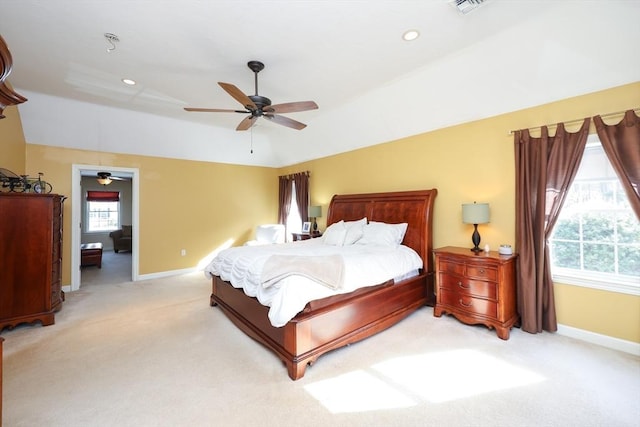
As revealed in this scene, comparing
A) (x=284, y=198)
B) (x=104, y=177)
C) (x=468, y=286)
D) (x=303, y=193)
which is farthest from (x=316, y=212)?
(x=104, y=177)

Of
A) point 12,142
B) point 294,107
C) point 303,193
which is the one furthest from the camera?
point 303,193

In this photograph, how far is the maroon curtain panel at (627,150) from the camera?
2.41 meters

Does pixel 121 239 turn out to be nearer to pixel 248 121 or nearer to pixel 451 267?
pixel 248 121

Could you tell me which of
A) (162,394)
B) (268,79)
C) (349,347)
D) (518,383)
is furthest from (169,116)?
(518,383)

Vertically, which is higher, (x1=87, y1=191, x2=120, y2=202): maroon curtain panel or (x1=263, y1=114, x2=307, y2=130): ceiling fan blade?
(x1=263, y1=114, x2=307, y2=130): ceiling fan blade

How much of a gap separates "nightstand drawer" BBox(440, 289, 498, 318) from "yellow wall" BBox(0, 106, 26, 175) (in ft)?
19.7

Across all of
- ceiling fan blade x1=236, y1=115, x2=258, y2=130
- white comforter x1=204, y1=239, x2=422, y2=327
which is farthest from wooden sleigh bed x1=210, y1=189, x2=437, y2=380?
ceiling fan blade x1=236, y1=115, x2=258, y2=130

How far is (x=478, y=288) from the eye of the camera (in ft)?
9.89

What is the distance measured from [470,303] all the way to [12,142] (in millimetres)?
6554

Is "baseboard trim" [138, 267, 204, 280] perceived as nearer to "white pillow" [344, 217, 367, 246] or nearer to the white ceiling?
the white ceiling

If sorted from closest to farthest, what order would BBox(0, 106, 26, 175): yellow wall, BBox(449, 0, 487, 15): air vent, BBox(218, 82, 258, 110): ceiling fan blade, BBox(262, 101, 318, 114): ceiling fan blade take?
BBox(449, 0, 487, 15): air vent → BBox(218, 82, 258, 110): ceiling fan blade → BBox(262, 101, 318, 114): ceiling fan blade → BBox(0, 106, 26, 175): yellow wall

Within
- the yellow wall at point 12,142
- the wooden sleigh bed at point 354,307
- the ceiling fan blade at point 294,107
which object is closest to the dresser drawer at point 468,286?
the wooden sleigh bed at point 354,307

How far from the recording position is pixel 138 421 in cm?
178

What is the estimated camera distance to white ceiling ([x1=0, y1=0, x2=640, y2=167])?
2326mm
